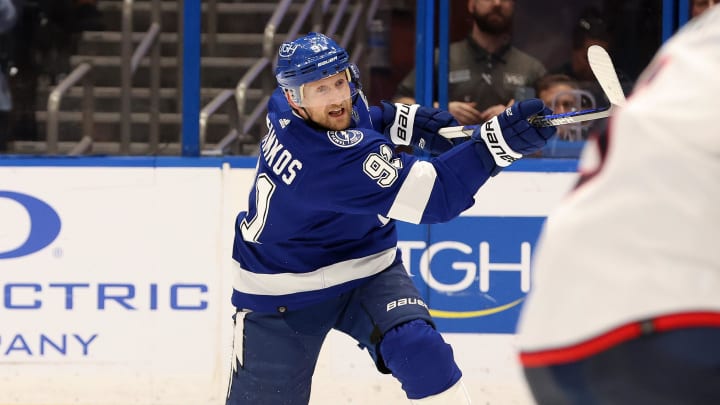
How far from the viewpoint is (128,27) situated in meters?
3.66

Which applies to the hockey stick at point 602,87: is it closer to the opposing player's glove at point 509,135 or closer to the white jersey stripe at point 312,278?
the opposing player's glove at point 509,135

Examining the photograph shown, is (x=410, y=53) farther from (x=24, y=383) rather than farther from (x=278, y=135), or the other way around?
(x=24, y=383)

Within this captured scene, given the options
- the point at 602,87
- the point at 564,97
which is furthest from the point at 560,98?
the point at 602,87

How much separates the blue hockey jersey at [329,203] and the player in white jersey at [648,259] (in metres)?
1.53

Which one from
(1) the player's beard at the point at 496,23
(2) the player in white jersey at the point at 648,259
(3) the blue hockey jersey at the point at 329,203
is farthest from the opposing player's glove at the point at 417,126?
(2) the player in white jersey at the point at 648,259

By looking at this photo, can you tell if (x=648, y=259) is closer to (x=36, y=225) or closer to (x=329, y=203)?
(x=329, y=203)

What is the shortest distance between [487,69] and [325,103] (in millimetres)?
1247

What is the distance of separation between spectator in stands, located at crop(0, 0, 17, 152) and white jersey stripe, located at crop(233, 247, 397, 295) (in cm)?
139

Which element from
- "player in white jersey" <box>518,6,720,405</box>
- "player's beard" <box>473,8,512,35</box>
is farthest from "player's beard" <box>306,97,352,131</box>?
"player in white jersey" <box>518,6,720,405</box>

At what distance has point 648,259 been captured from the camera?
0.88 meters

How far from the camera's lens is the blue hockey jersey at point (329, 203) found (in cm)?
244

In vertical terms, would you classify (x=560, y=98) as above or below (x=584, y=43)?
below

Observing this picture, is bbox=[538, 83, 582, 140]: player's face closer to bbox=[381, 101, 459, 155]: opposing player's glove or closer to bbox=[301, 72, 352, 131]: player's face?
bbox=[381, 101, 459, 155]: opposing player's glove

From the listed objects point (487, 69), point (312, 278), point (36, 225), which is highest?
point (487, 69)
